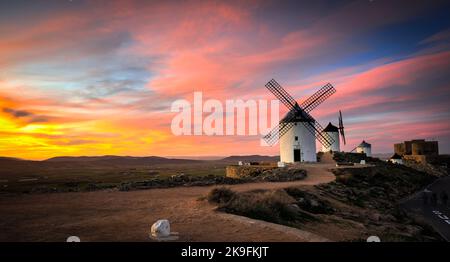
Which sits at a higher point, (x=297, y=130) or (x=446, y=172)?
(x=297, y=130)

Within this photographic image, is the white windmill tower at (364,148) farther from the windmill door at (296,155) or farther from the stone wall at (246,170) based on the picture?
the stone wall at (246,170)

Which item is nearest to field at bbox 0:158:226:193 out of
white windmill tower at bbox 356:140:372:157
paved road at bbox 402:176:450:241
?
paved road at bbox 402:176:450:241

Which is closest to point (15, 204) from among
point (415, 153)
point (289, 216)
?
point (289, 216)

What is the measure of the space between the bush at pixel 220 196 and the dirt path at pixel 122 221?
45 cm

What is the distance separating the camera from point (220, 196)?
16172 mm

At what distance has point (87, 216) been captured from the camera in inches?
513

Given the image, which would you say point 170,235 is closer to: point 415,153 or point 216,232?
point 216,232

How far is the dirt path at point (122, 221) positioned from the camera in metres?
9.70

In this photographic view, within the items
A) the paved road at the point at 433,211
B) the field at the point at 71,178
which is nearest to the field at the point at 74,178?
the field at the point at 71,178

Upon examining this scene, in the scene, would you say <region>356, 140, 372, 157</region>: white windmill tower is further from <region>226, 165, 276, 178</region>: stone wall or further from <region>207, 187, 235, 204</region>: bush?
<region>207, 187, 235, 204</region>: bush

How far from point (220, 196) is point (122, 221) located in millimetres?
5577
